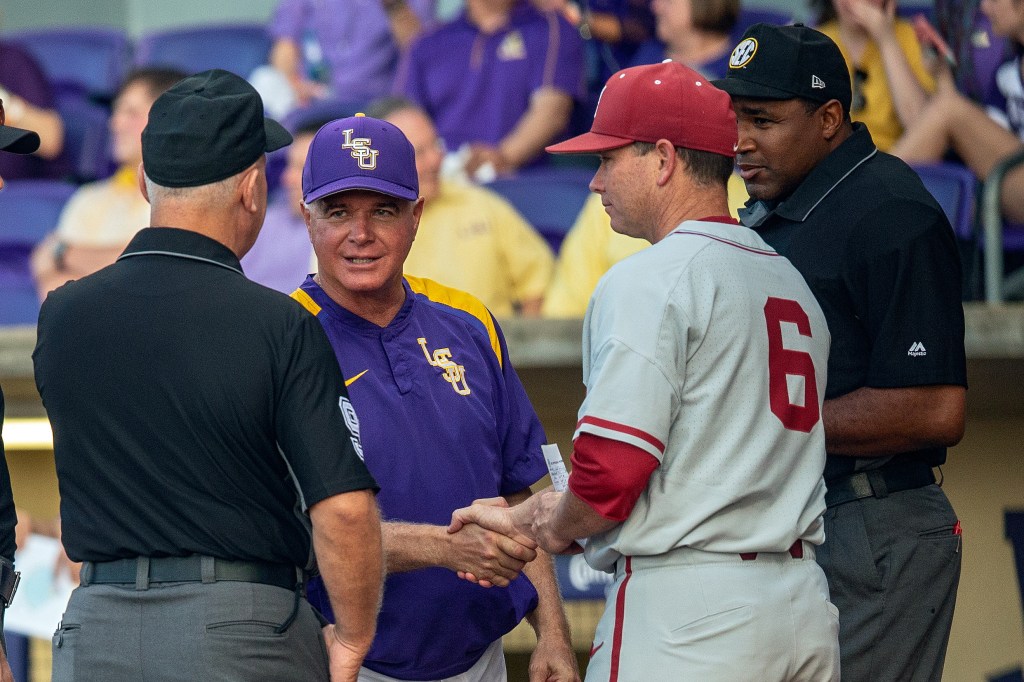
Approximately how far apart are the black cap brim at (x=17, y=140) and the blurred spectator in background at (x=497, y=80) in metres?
3.53

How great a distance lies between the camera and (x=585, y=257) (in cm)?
535

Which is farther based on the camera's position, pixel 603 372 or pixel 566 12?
pixel 566 12

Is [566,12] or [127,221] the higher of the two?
[566,12]

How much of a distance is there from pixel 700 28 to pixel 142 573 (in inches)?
173

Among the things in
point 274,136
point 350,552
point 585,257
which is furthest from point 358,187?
point 585,257

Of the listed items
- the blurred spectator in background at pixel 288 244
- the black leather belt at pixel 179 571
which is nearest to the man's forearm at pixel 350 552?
the black leather belt at pixel 179 571

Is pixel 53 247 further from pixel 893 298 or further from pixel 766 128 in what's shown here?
pixel 893 298

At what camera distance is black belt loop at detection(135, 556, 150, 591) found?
2.06m

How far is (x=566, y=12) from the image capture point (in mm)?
6309

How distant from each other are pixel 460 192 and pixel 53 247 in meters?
2.26

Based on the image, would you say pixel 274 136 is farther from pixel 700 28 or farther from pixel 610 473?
pixel 700 28

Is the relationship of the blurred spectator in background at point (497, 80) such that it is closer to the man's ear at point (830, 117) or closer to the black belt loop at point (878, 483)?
the man's ear at point (830, 117)

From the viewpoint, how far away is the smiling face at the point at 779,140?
2.99 meters

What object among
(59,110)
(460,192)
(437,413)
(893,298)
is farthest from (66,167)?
(893,298)
